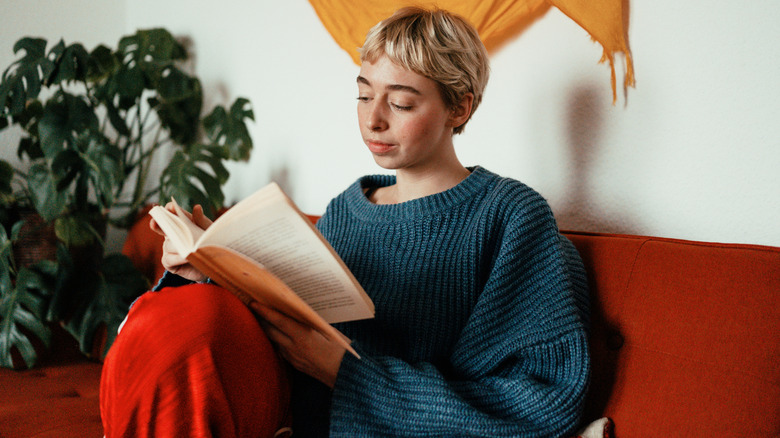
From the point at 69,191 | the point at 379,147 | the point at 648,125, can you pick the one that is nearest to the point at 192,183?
the point at 69,191

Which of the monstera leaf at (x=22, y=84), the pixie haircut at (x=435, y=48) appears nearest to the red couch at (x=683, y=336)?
the pixie haircut at (x=435, y=48)

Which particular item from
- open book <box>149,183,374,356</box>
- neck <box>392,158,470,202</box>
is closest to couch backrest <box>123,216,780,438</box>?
neck <box>392,158,470,202</box>

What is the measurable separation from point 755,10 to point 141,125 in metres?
2.28

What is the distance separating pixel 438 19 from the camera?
104cm

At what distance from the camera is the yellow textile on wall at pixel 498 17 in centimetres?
113

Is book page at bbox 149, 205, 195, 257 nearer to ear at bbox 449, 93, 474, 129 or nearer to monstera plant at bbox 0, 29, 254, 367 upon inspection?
ear at bbox 449, 93, 474, 129

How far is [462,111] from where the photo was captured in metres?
1.09

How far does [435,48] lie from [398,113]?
0.43 ft

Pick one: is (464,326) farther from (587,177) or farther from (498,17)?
(498,17)

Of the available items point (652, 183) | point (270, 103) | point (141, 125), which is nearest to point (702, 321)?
point (652, 183)

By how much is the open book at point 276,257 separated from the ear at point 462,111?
469 millimetres

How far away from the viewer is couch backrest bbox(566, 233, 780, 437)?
76 centimetres

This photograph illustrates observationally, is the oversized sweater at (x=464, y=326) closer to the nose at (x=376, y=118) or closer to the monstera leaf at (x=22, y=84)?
the nose at (x=376, y=118)

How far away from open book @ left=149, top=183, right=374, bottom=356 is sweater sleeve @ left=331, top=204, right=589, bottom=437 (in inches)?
5.9
